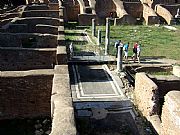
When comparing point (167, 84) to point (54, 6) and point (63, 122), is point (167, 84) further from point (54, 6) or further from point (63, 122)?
point (54, 6)

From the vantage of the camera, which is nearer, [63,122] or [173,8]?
[63,122]

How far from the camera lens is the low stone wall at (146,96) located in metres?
11.7

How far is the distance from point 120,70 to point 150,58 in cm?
413

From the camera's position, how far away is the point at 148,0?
36906 mm

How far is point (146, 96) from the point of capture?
12.2 meters

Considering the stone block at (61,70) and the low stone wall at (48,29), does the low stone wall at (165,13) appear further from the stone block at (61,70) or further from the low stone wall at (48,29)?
the stone block at (61,70)

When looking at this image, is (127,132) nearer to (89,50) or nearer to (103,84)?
(103,84)

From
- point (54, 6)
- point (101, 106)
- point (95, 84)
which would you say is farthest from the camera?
point (54, 6)


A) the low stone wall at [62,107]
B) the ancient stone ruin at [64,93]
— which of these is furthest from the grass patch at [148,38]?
the low stone wall at [62,107]

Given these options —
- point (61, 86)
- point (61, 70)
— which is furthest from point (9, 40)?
point (61, 86)

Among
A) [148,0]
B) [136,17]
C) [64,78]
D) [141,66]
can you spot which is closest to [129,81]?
[141,66]

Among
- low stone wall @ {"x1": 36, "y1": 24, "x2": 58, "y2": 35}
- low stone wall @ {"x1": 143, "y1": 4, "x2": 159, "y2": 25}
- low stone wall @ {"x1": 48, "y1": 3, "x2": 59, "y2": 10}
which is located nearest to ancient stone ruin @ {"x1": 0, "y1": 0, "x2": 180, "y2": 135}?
low stone wall @ {"x1": 36, "y1": 24, "x2": 58, "y2": 35}

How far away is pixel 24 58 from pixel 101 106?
4.19 meters

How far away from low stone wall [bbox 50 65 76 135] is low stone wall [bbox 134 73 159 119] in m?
2.94
